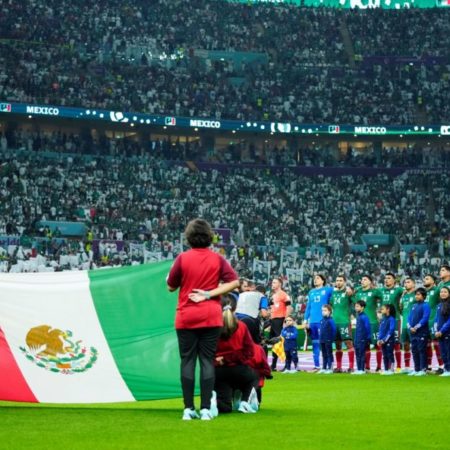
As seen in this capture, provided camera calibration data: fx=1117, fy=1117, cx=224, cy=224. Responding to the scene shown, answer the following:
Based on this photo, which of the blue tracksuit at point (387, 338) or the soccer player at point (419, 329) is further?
the blue tracksuit at point (387, 338)

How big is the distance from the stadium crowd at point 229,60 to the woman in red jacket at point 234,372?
44837 millimetres

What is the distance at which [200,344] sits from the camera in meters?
10.0

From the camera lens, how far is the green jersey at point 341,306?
21.4 m

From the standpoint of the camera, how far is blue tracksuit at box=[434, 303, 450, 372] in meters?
18.2

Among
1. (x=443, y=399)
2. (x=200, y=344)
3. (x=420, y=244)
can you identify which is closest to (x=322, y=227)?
(x=420, y=244)

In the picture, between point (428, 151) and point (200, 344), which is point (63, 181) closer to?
point (428, 151)

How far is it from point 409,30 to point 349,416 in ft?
202

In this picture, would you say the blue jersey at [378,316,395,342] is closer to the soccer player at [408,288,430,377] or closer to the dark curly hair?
the soccer player at [408,288,430,377]

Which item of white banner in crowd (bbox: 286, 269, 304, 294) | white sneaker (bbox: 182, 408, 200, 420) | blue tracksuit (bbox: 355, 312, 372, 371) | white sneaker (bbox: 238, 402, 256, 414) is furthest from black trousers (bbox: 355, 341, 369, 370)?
white banner in crowd (bbox: 286, 269, 304, 294)

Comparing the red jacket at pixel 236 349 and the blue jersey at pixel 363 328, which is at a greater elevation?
the red jacket at pixel 236 349

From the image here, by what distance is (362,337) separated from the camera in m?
20.5

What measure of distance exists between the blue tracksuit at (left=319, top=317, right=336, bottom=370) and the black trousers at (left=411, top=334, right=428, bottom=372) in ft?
6.98

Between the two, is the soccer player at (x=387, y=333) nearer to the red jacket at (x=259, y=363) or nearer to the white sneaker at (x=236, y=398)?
the red jacket at (x=259, y=363)

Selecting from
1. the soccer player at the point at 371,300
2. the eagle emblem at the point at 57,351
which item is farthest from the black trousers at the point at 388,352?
the eagle emblem at the point at 57,351
